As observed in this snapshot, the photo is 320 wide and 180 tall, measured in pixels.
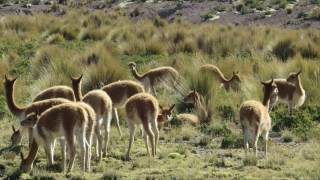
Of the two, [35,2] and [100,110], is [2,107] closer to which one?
[100,110]

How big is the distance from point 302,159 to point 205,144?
203 centimetres

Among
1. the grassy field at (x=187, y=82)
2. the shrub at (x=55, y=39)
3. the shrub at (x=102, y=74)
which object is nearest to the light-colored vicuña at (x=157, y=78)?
the grassy field at (x=187, y=82)

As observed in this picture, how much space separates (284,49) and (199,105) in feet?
31.4

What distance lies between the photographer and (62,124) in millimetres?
8562

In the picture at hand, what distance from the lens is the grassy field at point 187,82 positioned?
9.42 meters

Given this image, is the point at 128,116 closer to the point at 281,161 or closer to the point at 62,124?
the point at 62,124

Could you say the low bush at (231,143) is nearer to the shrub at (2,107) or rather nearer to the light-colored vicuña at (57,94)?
the light-colored vicuña at (57,94)

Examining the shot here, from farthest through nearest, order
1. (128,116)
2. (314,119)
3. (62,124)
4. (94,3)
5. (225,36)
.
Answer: (94,3) → (225,36) → (314,119) → (128,116) → (62,124)

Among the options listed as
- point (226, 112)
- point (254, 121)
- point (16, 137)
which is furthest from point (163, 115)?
point (226, 112)

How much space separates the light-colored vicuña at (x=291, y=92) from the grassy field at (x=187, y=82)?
307 millimetres

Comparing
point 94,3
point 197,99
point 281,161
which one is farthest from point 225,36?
point 94,3

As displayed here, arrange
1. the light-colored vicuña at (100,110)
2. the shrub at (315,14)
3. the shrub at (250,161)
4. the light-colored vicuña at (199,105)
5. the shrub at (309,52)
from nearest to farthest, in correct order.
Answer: the shrub at (250,161) < the light-colored vicuña at (100,110) < the light-colored vicuña at (199,105) < the shrub at (309,52) < the shrub at (315,14)

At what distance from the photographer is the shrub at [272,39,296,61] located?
71.2ft

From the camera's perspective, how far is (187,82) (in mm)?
15594
